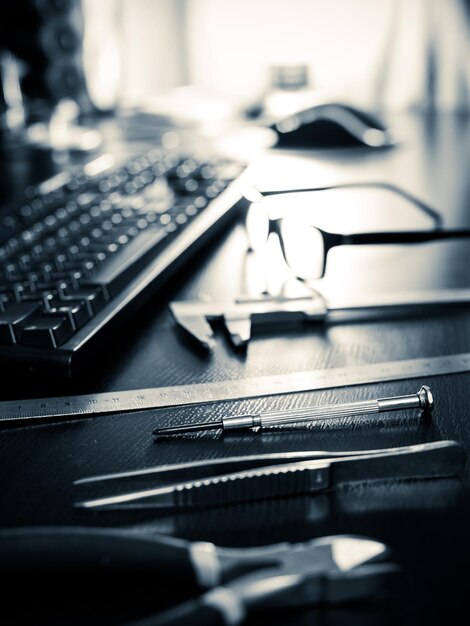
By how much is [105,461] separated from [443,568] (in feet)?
0.60

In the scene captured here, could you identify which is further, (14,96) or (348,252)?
(14,96)

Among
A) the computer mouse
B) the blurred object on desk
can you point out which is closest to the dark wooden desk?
the computer mouse

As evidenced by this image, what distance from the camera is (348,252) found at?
0.79 m

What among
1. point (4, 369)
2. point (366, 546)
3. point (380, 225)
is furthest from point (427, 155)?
point (366, 546)

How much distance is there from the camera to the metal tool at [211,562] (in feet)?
0.91

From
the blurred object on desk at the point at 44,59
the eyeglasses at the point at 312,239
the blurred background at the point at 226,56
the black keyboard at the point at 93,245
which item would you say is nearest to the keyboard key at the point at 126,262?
the black keyboard at the point at 93,245

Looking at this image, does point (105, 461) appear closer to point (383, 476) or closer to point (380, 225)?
point (383, 476)

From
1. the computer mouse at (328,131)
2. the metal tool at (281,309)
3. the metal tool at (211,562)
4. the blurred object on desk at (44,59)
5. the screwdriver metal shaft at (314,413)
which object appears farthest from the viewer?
the blurred object on desk at (44,59)

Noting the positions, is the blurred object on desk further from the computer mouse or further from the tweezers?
the tweezers

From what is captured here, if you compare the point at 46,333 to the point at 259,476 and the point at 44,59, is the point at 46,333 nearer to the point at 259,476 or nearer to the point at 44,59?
the point at 259,476

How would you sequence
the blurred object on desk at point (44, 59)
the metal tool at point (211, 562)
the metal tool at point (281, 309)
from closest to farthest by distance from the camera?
the metal tool at point (211, 562)
the metal tool at point (281, 309)
the blurred object on desk at point (44, 59)

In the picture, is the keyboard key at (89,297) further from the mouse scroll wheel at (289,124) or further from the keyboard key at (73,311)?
the mouse scroll wheel at (289,124)

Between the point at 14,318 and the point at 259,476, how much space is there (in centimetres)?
22

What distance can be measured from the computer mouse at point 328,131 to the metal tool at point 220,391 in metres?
0.94
